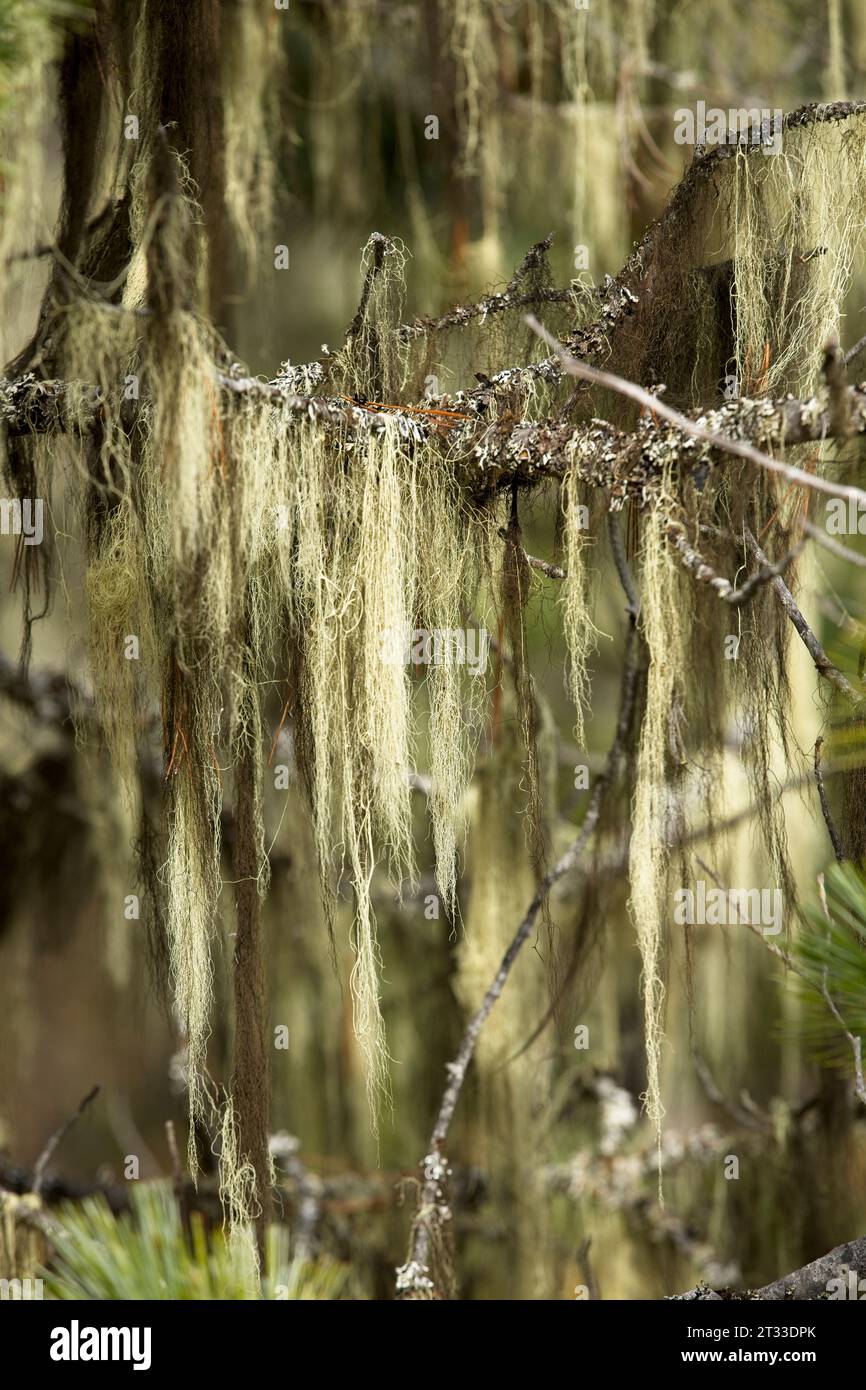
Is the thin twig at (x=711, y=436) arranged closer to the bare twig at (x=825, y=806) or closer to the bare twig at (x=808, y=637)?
the bare twig at (x=808, y=637)

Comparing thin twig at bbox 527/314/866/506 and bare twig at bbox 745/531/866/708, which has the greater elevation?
thin twig at bbox 527/314/866/506

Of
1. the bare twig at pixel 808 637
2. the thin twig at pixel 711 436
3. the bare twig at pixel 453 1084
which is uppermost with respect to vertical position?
the thin twig at pixel 711 436

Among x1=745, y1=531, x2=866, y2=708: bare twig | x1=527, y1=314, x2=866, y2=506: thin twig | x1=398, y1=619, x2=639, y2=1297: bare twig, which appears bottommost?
x1=398, y1=619, x2=639, y2=1297: bare twig

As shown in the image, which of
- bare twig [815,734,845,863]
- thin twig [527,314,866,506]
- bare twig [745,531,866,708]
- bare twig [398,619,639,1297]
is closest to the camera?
thin twig [527,314,866,506]

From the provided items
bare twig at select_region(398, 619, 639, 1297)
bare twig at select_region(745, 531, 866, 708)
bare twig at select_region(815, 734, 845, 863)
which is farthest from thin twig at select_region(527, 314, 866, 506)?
bare twig at select_region(398, 619, 639, 1297)

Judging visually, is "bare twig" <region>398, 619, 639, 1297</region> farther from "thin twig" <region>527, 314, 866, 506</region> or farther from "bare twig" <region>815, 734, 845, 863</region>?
"thin twig" <region>527, 314, 866, 506</region>

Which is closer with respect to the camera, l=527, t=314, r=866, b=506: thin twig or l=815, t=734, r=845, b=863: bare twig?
l=527, t=314, r=866, b=506: thin twig

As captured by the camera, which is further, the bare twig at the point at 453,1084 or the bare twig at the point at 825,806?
the bare twig at the point at 453,1084

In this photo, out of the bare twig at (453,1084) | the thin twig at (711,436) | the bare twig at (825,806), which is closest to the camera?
the thin twig at (711,436)

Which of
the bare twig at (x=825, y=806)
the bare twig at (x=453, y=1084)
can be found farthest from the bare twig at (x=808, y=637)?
the bare twig at (x=453, y=1084)

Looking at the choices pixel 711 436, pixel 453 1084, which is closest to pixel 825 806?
pixel 711 436

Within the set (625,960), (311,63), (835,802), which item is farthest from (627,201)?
(625,960)

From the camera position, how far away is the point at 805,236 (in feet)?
7.91

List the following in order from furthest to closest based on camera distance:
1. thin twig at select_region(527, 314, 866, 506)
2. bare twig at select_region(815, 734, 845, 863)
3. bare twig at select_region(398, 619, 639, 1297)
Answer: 1. bare twig at select_region(398, 619, 639, 1297)
2. bare twig at select_region(815, 734, 845, 863)
3. thin twig at select_region(527, 314, 866, 506)
